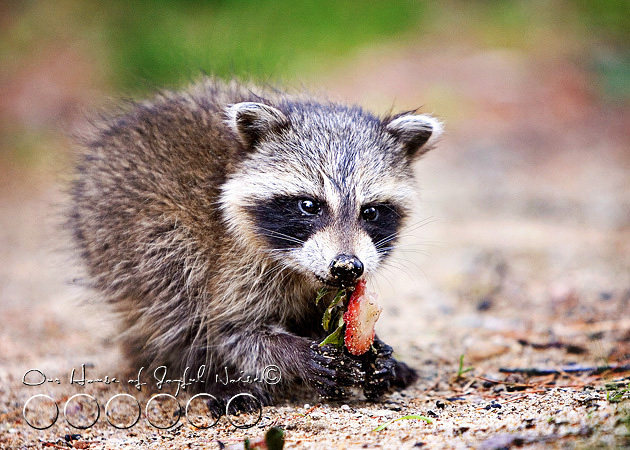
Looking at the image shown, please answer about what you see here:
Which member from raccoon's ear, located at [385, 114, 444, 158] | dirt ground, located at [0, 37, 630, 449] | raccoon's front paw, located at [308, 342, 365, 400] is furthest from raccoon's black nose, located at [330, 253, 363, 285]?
raccoon's ear, located at [385, 114, 444, 158]

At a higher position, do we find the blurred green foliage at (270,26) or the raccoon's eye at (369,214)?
the blurred green foliage at (270,26)

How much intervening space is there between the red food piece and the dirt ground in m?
0.36

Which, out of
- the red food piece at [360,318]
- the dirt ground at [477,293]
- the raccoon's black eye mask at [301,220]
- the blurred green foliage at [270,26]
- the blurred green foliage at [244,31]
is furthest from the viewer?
the blurred green foliage at [270,26]

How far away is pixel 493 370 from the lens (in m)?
4.32

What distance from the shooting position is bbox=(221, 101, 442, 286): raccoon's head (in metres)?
3.71

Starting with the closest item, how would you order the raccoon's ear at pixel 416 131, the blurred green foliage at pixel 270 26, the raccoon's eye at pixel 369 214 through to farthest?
the raccoon's eye at pixel 369 214, the raccoon's ear at pixel 416 131, the blurred green foliage at pixel 270 26

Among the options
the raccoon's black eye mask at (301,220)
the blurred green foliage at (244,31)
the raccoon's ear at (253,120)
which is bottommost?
the raccoon's black eye mask at (301,220)

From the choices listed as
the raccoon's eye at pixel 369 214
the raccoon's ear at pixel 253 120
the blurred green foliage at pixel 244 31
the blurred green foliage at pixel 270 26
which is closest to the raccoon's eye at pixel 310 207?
the raccoon's eye at pixel 369 214

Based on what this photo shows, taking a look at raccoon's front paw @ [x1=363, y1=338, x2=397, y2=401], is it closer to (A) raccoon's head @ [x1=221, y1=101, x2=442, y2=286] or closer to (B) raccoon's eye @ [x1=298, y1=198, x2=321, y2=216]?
(A) raccoon's head @ [x1=221, y1=101, x2=442, y2=286]

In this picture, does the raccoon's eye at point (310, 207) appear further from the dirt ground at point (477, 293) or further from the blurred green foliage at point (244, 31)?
the blurred green foliage at point (244, 31)

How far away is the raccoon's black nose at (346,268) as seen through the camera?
344 centimetres

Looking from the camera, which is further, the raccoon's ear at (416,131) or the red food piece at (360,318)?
the raccoon's ear at (416,131)

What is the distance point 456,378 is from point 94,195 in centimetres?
248

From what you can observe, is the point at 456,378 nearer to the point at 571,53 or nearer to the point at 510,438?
the point at 510,438
